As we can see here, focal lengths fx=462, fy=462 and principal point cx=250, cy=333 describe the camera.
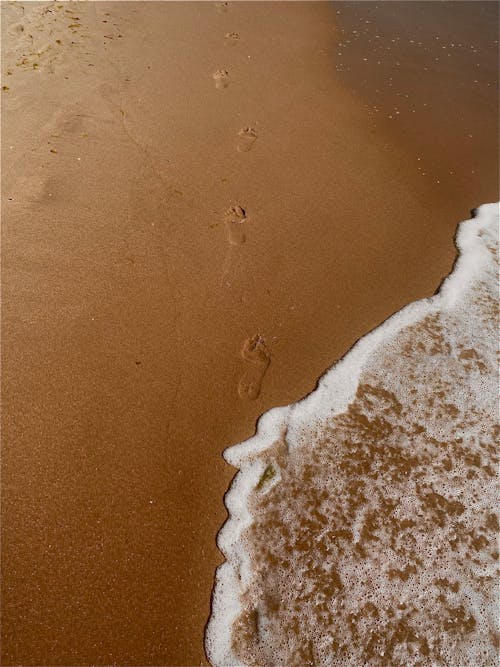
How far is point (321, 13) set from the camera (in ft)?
23.4

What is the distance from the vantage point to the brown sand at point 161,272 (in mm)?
2703

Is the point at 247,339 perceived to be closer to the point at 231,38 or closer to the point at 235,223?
the point at 235,223

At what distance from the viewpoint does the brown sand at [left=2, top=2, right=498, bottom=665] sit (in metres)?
2.70

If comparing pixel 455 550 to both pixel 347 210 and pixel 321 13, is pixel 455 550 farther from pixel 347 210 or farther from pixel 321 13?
pixel 321 13

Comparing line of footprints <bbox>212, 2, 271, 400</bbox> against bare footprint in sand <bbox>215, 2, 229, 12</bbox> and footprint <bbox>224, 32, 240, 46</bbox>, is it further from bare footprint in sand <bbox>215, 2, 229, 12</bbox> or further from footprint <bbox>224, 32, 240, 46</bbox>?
bare footprint in sand <bbox>215, 2, 229, 12</bbox>

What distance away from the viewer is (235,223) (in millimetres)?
4355

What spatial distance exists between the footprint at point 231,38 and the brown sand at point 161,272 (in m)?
0.03

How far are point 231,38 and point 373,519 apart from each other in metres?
6.43

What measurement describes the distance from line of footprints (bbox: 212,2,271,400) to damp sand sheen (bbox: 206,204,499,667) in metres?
0.26

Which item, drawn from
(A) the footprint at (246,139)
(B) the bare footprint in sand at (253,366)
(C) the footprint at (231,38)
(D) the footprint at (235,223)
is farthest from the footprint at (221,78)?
(B) the bare footprint in sand at (253,366)

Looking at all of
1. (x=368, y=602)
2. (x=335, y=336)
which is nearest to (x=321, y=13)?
(x=335, y=336)

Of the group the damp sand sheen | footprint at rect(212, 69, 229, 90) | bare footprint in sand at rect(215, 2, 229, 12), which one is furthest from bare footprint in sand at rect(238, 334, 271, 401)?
bare footprint in sand at rect(215, 2, 229, 12)

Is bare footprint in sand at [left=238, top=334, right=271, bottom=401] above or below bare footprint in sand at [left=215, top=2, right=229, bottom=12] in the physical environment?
below

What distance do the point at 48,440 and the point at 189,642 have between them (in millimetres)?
1513
